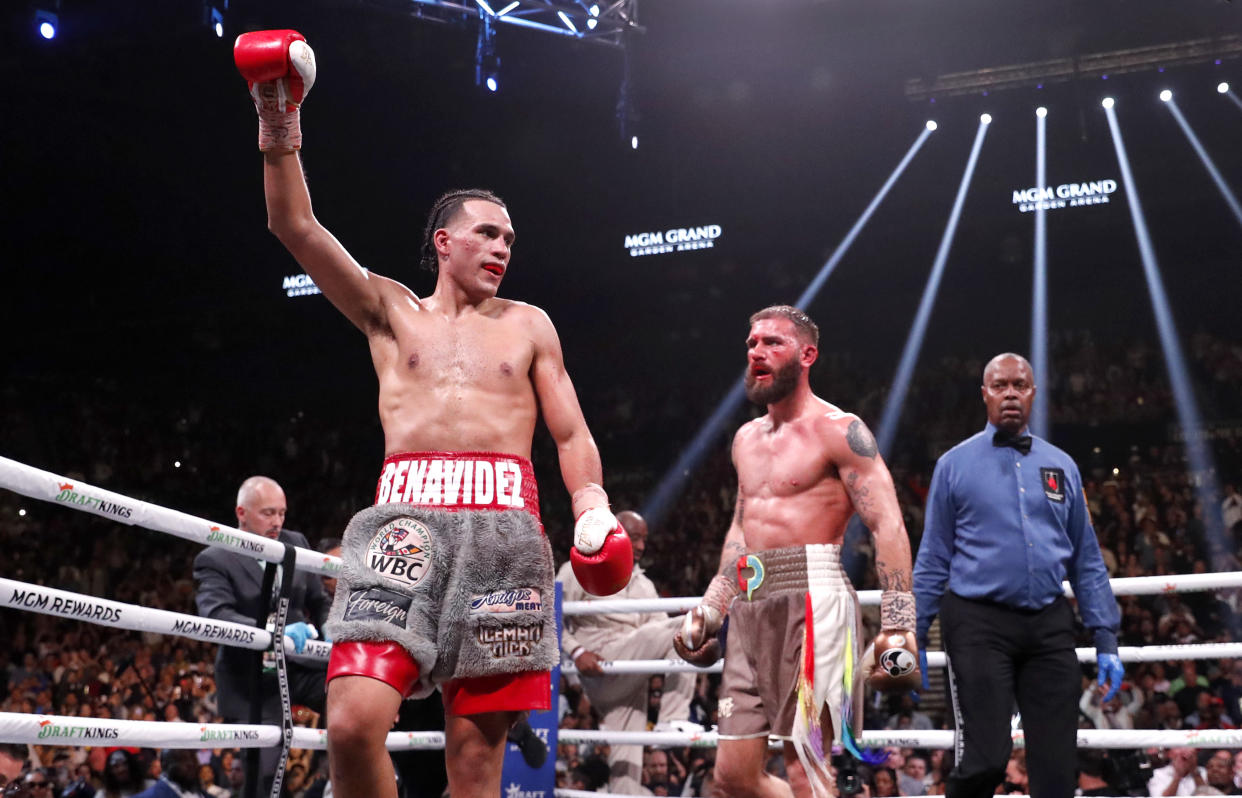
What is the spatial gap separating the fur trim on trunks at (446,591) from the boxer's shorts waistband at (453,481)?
23 millimetres

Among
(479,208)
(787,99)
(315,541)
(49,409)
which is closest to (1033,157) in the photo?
(787,99)

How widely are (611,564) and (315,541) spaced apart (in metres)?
11.2

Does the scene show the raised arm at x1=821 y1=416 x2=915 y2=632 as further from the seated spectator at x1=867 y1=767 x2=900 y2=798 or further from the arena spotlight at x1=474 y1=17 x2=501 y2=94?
the arena spotlight at x1=474 y1=17 x2=501 y2=94

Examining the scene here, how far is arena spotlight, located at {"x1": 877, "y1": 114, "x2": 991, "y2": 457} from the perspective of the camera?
10930 millimetres

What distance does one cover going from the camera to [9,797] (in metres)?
3.73

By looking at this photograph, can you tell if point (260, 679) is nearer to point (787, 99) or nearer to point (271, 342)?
point (787, 99)

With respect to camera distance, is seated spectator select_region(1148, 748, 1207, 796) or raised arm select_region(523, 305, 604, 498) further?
seated spectator select_region(1148, 748, 1207, 796)

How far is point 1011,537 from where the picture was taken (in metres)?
3.19

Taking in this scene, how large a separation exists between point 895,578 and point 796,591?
0.25m

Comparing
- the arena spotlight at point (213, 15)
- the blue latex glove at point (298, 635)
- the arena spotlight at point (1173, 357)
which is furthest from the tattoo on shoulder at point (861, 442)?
the arena spotlight at point (1173, 357)

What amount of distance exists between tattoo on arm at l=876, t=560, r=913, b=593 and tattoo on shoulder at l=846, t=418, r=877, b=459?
0.28 m

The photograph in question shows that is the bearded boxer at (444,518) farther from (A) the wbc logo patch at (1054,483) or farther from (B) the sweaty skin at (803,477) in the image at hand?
(A) the wbc logo patch at (1054,483)

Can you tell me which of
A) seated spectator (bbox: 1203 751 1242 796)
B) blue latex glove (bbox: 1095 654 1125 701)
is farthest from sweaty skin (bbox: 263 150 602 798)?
seated spectator (bbox: 1203 751 1242 796)

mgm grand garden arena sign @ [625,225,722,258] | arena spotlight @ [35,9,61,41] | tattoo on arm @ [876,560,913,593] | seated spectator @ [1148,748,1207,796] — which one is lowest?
seated spectator @ [1148,748,1207,796]
